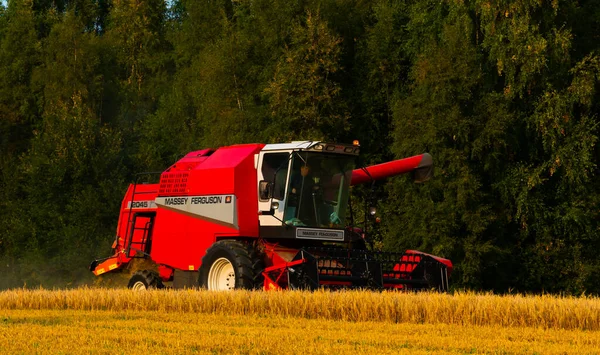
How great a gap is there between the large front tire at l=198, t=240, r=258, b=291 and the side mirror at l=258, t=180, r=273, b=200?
3.29ft

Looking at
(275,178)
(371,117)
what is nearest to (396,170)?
(275,178)

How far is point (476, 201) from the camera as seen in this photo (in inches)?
1206

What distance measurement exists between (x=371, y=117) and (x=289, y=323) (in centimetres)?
2244

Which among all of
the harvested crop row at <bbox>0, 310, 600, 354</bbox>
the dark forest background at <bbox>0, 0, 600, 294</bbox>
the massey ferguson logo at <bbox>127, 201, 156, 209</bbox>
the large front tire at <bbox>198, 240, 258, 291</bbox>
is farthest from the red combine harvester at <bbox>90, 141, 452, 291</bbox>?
the dark forest background at <bbox>0, 0, 600, 294</bbox>

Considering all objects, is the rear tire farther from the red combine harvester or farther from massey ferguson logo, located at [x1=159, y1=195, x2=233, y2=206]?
massey ferguson logo, located at [x1=159, y1=195, x2=233, y2=206]

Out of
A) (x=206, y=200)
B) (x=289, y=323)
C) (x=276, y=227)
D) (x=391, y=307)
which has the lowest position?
(x=289, y=323)

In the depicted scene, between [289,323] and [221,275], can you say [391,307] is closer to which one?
[289,323]

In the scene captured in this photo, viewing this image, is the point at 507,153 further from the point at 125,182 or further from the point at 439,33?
the point at 125,182

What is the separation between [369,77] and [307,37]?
2.91m

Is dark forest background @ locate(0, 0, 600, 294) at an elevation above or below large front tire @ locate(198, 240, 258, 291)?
above

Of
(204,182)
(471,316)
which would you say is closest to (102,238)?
(204,182)

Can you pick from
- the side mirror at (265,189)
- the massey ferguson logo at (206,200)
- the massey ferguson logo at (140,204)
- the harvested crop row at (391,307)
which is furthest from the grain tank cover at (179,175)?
the harvested crop row at (391,307)

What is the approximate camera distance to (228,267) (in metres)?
19.2

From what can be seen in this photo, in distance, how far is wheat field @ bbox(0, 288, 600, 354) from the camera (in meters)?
12.3
